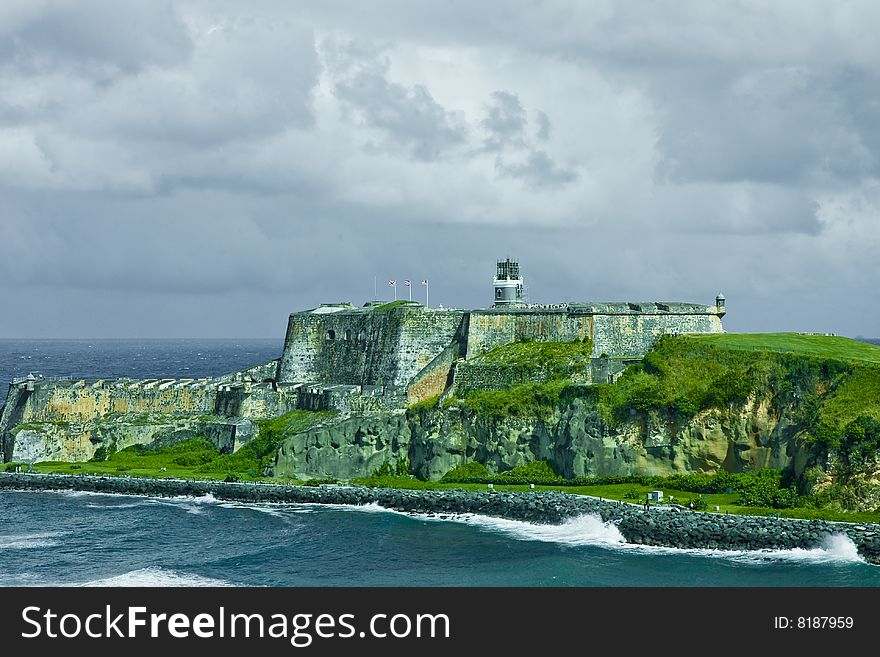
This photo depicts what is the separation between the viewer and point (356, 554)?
205 ft

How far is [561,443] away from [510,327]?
13247mm

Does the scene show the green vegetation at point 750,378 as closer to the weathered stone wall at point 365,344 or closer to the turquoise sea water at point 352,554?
the turquoise sea water at point 352,554

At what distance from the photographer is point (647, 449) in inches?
2921

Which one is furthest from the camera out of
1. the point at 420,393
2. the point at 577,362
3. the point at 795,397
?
the point at 420,393

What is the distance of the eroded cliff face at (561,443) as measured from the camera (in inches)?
2840

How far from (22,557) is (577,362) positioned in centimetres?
3568

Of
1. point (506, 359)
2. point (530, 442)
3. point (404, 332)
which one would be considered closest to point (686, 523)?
point (530, 442)

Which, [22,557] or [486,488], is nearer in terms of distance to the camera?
[22,557]

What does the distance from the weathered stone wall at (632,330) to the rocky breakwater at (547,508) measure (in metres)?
14.8

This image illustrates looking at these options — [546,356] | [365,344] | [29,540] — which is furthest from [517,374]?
[29,540]

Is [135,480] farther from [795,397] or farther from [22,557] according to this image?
[795,397]

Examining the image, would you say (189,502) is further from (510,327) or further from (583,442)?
(510,327)

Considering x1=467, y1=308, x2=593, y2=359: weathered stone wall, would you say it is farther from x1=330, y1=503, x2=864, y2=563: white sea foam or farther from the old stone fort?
x1=330, y1=503, x2=864, y2=563: white sea foam

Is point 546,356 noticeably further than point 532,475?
Yes
